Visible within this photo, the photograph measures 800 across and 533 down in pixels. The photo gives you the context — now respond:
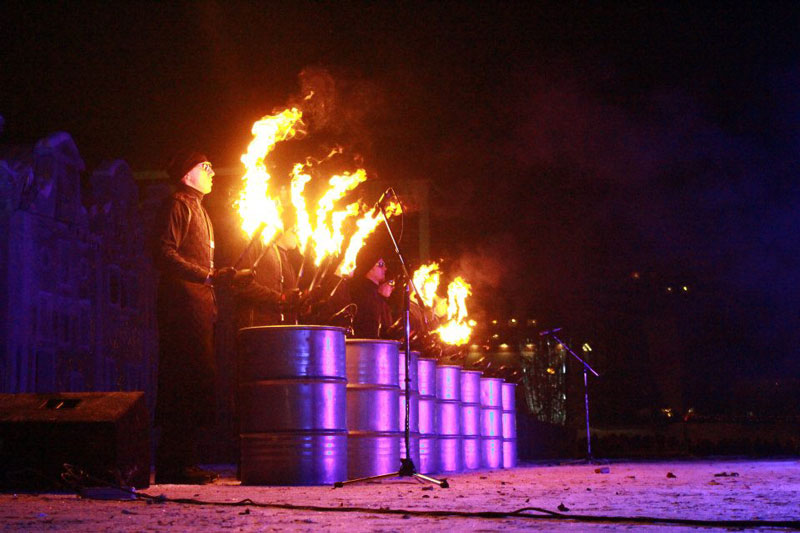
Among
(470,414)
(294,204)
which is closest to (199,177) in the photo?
(294,204)

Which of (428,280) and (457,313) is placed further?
(457,313)

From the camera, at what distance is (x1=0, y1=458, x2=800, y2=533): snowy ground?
3.77 metres

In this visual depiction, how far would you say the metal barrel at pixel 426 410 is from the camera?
9086mm

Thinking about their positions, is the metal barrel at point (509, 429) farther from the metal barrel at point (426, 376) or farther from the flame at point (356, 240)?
the flame at point (356, 240)

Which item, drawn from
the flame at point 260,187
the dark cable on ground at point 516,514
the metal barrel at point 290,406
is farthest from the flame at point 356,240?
the dark cable on ground at point 516,514

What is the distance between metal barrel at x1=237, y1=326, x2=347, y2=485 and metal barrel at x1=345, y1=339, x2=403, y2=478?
537 mm

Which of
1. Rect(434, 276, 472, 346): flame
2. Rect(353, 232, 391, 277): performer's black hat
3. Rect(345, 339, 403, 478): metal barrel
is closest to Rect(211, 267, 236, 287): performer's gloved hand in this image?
Rect(345, 339, 403, 478): metal barrel

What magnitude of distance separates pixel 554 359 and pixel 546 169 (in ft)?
19.9

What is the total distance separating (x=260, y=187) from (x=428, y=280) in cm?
658

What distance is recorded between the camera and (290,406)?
6.85 metres

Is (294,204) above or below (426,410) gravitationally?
above

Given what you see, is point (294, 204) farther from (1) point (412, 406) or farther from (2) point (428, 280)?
(2) point (428, 280)

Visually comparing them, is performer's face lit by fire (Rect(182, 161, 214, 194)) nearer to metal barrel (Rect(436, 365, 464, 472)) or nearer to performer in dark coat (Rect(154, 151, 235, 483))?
performer in dark coat (Rect(154, 151, 235, 483))

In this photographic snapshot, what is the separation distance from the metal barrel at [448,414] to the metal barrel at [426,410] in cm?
54
